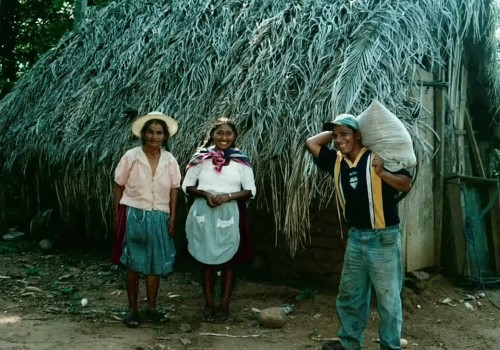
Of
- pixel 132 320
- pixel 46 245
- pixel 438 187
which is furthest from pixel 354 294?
pixel 46 245

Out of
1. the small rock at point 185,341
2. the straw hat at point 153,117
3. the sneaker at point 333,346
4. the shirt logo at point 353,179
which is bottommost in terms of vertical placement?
the small rock at point 185,341

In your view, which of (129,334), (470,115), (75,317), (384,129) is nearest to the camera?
(384,129)

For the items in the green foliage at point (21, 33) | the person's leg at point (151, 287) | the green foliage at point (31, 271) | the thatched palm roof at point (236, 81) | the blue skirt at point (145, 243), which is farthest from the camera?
the green foliage at point (21, 33)

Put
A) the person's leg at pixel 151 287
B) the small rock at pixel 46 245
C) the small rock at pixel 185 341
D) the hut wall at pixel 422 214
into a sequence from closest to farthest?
the small rock at pixel 185 341 → the person's leg at pixel 151 287 → the hut wall at pixel 422 214 → the small rock at pixel 46 245

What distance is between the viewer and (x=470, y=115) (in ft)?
25.5

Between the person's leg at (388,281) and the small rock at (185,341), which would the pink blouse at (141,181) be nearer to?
the small rock at (185,341)

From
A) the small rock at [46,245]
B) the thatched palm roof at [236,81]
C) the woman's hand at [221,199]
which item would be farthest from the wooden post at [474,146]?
the small rock at [46,245]

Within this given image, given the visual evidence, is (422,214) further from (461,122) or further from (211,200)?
(211,200)

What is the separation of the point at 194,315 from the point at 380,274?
1861 mm

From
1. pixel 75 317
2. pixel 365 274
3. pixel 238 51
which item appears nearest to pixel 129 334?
pixel 75 317

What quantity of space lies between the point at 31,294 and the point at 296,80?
308cm

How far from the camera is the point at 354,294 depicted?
3.70 meters

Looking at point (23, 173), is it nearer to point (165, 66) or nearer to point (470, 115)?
point (165, 66)

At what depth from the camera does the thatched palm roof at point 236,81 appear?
4848 mm
